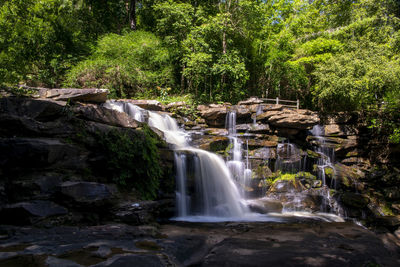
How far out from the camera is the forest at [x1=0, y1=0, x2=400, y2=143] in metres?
14.7

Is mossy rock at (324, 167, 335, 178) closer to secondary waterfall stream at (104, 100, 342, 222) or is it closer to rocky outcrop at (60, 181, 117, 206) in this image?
secondary waterfall stream at (104, 100, 342, 222)

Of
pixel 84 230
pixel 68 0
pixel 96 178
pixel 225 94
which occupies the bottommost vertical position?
pixel 84 230

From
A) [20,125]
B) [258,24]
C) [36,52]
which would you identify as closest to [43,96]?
[20,125]

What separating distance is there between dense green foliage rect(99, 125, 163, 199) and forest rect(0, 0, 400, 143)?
929 centimetres

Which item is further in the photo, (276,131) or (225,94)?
(225,94)

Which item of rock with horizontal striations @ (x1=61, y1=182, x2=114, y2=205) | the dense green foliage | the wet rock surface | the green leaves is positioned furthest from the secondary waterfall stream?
the green leaves

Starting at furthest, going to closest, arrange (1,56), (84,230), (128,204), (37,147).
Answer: (1,56) → (128,204) → (37,147) → (84,230)

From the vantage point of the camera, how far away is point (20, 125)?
615 cm

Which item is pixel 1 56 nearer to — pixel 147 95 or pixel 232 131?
pixel 147 95

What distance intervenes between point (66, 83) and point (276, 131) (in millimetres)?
14841

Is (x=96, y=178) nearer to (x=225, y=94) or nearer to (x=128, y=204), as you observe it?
(x=128, y=204)

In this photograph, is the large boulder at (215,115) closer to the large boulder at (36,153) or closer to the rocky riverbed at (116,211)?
the rocky riverbed at (116,211)

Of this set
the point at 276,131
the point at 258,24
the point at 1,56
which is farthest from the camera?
the point at 258,24

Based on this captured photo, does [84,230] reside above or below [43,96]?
below
